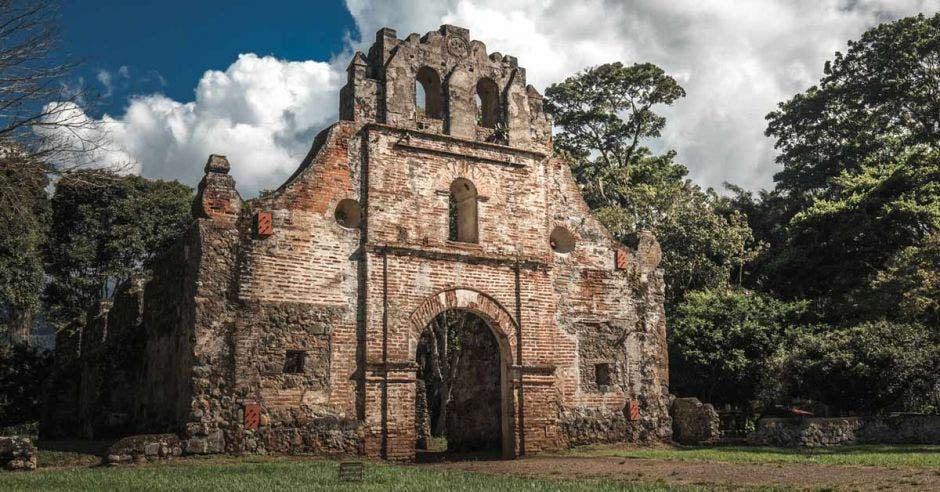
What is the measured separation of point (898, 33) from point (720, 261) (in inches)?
516

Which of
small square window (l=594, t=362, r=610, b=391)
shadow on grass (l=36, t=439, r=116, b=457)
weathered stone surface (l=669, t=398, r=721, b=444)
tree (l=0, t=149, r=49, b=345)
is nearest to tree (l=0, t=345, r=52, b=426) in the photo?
tree (l=0, t=149, r=49, b=345)

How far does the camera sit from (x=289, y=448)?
15.8 m

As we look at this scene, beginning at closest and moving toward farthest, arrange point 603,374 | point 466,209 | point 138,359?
point 138,359 < point 466,209 < point 603,374

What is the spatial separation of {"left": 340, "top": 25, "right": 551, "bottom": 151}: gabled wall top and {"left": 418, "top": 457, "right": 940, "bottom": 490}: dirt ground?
7.12m

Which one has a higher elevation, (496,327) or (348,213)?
(348,213)

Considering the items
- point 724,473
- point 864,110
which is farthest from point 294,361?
point 864,110

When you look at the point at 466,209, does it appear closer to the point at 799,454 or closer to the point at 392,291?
the point at 392,291

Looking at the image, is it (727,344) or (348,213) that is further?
(727,344)

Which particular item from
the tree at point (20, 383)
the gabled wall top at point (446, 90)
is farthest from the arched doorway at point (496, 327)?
the tree at point (20, 383)

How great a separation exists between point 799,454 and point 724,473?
420 cm

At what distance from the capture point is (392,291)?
17.3 meters

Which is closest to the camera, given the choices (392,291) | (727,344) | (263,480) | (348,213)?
(263,480)

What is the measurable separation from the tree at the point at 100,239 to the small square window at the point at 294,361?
78.2ft

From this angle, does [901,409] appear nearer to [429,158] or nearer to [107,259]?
[429,158]
